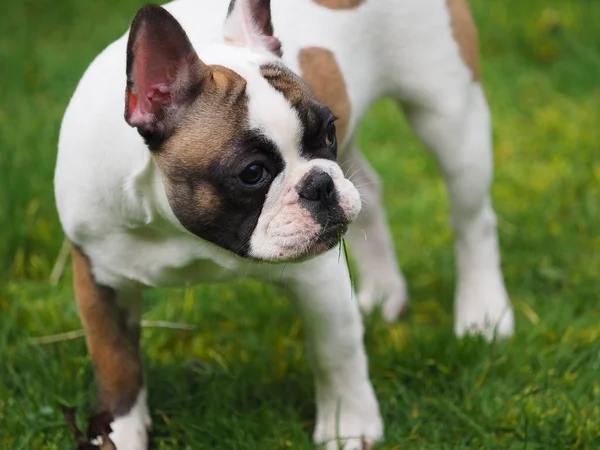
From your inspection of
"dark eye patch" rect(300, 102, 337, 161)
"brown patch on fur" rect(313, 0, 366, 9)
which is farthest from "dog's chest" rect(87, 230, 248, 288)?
"brown patch on fur" rect(313, 0, 366, 9)

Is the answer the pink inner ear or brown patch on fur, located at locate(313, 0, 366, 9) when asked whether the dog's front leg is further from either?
brown patch on fur, located at locate(313, 0, 366, 9)

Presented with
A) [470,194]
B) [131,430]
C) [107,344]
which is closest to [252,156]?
[107,344]

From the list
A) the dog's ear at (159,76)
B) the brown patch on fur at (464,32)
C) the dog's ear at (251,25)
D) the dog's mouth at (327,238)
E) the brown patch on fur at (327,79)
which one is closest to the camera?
the dog's ear at (159,76)

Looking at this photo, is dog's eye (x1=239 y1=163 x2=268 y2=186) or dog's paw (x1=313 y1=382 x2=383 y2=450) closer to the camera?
dog's eye (x1=239 y1=163 x2=268 y2=186)

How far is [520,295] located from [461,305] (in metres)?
0.27

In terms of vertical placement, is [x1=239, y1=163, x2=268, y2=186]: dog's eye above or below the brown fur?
below

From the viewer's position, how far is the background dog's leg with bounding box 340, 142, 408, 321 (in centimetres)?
365

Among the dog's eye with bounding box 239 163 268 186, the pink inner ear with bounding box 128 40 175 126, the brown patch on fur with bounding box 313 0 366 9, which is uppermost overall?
the pink inner ear with bounding box 128 40 175 126

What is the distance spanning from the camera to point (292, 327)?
346 cm

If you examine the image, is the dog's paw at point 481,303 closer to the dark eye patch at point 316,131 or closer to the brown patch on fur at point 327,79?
the brown patch on fur at point 327,79

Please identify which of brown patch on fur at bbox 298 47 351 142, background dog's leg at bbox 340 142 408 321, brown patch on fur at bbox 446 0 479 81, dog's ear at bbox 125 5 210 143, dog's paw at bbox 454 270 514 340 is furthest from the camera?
background dog's leg at bbox 340 142 408 321

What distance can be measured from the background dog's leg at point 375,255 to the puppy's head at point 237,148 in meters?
1.33

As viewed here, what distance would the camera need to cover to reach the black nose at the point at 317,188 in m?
2.25

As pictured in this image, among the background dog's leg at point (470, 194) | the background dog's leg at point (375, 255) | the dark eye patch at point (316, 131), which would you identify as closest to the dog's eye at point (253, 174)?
the dark eye patch at point (316, 131)
